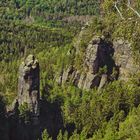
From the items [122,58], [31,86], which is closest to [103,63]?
[122,58]

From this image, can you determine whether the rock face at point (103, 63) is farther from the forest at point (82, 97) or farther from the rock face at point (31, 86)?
the rock face at point (31, 86)

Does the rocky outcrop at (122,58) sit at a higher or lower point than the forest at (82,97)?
higher

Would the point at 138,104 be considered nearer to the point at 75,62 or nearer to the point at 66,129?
the point at 66,129

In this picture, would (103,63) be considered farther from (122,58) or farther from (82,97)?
(82,97)

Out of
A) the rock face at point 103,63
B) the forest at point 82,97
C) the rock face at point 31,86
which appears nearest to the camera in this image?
the forest at point 82,97

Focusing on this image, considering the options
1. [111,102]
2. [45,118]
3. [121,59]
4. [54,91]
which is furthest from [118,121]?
[121,59]

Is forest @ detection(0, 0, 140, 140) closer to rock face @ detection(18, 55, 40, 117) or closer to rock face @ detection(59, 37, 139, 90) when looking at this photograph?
rock face @ detection(59, 37, 139, 90)

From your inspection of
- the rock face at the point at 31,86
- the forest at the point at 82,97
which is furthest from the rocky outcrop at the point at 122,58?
the rock face at the point at 31,86

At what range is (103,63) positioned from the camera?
10675 centimetres

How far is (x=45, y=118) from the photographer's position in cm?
8638

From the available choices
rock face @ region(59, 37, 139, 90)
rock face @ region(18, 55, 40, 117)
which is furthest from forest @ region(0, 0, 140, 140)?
rock face @ region(18, 55, 40, 117)

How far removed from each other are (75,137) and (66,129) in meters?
10.7

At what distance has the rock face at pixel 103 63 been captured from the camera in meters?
105

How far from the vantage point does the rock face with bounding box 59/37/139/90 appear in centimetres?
10481
